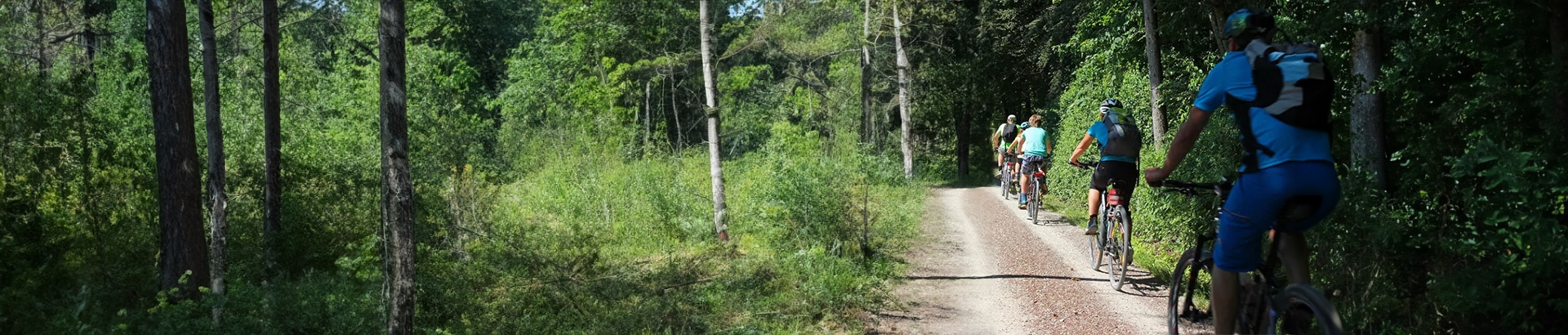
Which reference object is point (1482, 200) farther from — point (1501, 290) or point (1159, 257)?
point (1159, 257)

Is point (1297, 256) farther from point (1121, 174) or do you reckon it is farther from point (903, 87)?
point (903, 87)

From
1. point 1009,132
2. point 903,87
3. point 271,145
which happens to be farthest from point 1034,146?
point 903,87

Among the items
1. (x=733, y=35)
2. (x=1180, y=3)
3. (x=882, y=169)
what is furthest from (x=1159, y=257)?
(x=733, y=35)

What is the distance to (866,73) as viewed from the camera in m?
30.2

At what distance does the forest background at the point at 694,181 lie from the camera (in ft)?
16.5

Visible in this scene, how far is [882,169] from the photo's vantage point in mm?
13156

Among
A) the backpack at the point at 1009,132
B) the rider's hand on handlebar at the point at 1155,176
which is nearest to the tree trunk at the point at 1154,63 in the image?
the rider's hand on handlebar at the point at 1155,176

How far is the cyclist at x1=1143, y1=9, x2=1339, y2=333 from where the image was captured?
378 cm

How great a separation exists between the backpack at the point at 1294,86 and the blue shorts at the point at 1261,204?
0.40 feet

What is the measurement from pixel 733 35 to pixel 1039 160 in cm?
2289

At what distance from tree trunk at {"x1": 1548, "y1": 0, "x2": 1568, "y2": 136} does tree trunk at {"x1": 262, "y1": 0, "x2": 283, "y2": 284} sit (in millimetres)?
16103

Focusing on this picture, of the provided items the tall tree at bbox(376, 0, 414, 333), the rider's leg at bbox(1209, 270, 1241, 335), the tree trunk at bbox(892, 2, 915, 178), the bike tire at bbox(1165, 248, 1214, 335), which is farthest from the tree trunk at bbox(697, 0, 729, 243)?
the tree trunk at bbox(892, 2, 915, 178)

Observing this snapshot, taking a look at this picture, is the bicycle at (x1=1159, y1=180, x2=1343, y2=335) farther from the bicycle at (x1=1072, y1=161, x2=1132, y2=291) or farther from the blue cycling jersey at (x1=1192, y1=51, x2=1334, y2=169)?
the bicycle at (x1=1072, y1=161, x2=1132, y2=291)

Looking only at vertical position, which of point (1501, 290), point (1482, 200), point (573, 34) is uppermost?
point (573, 34)
